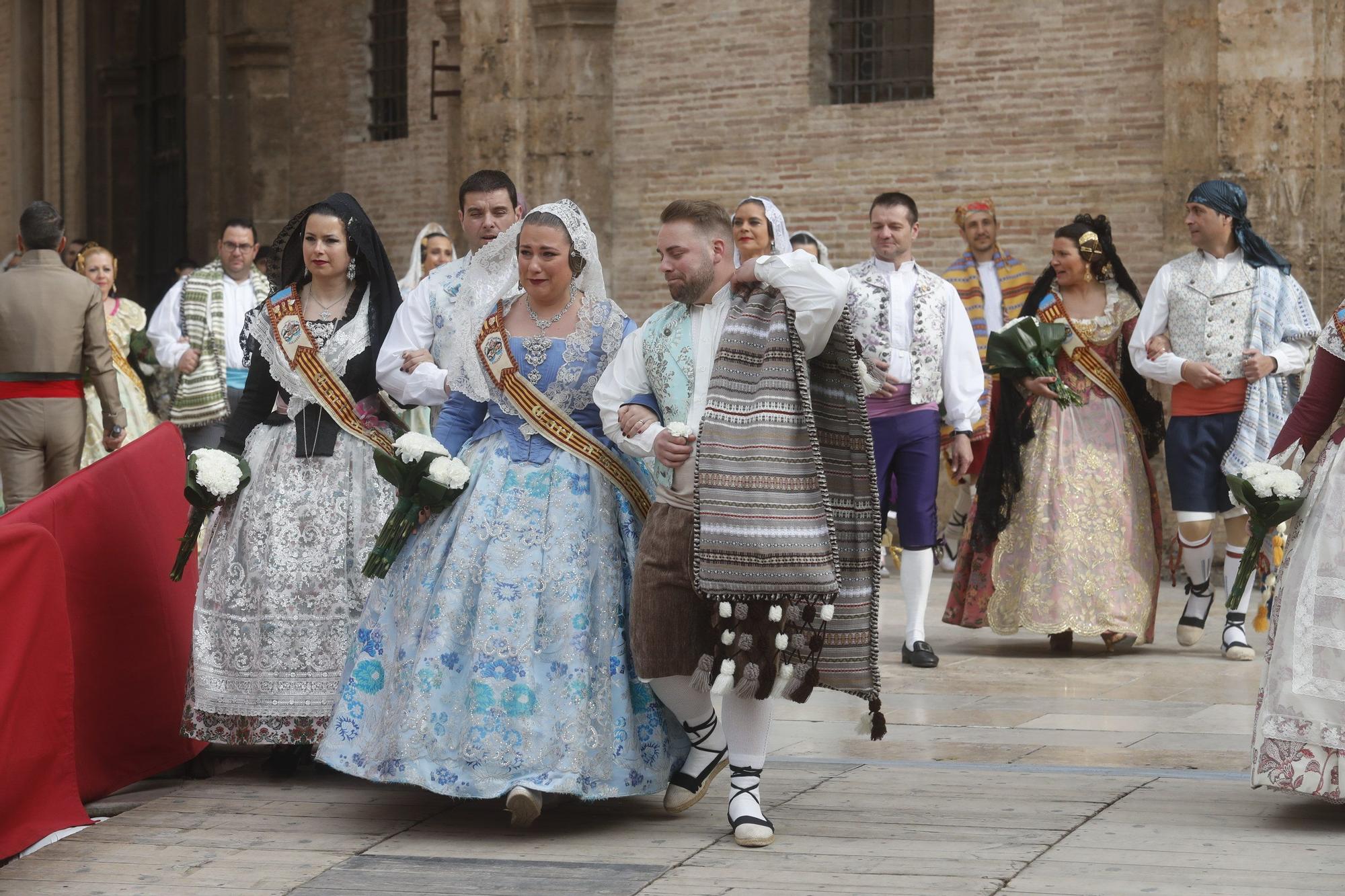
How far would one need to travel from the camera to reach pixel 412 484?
5500mm

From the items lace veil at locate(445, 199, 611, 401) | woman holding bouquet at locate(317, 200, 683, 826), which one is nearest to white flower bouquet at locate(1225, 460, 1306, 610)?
woman holding bouquet at locate(317, 200, 683, 826)

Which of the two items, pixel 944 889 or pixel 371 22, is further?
pixel 371 22

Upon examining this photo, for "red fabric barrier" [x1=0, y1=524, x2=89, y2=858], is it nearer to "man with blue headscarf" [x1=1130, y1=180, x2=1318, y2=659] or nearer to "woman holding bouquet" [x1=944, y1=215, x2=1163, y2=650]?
"woman holding bouquet" [x1=944, y1=215, x2=1163, y2=650]

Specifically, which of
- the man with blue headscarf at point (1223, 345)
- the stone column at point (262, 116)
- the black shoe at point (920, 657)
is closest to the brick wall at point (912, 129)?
the man with blue headscarf at point (1223, 345)

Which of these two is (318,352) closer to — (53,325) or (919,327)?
(919,327)

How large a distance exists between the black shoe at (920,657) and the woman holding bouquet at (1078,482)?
18.7 inches

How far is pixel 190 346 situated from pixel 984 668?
179 inches

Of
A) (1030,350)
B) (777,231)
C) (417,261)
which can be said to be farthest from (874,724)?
(417,261)

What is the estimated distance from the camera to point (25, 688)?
5.13 metres

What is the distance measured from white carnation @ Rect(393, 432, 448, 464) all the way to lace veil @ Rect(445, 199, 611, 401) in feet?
0.93

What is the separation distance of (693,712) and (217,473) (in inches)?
67.1

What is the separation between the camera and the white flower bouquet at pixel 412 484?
17.9ft

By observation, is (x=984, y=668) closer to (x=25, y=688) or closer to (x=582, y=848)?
(x=582, y=848)

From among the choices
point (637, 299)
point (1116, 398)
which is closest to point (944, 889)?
point (1116, 398)
